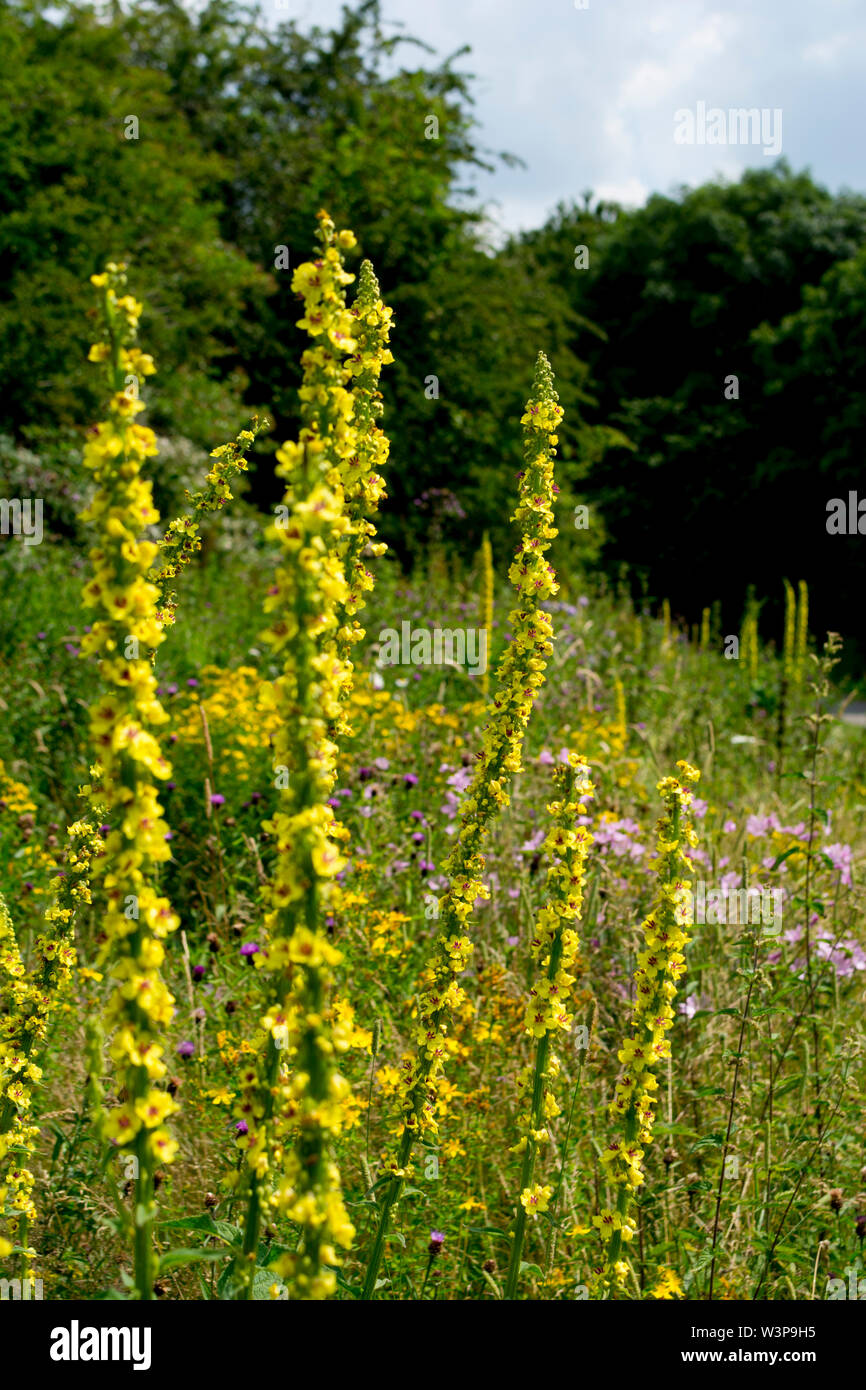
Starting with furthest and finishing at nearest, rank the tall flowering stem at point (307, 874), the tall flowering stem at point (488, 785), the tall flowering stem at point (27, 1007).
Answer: the tall flowering stem at point (488, 785), the tall flowering stem at point (27, 1007), the tall flowering stem at point (307, 874)

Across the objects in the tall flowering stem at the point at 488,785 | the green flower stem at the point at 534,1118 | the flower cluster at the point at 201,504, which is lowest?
the green flower stem at the point at 534,1118

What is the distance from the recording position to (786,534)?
874 inches

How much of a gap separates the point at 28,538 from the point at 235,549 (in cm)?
315

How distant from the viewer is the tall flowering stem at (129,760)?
4.68 feet

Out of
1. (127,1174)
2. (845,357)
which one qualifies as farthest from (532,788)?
(845,357)

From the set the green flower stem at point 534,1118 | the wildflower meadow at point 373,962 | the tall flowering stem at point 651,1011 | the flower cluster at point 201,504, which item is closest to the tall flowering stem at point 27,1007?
the wildflower meadow at point 373,962

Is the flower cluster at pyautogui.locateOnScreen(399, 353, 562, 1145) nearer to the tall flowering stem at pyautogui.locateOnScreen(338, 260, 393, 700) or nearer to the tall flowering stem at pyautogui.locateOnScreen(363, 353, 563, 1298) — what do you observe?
the tall flowering stem at pyautogui.locateOnScreen(363, 353, 563, 1298)

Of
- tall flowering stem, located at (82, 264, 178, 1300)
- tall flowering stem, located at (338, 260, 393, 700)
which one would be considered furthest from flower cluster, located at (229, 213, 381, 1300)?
tall flowering stem, located at (338, 260, 393, 700)

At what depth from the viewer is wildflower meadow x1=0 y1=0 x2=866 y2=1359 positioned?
4.77ft

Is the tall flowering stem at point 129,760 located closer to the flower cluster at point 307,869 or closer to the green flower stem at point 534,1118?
the flower cluster at point 307,869

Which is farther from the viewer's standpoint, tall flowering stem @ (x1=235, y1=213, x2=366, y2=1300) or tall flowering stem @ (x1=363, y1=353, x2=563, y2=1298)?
tall flowering stem @ (x1=363, y1=353, x2=563, y2=1298)

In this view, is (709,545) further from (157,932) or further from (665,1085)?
(157,932)


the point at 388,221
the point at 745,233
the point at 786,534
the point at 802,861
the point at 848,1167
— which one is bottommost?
the point at 848,1167

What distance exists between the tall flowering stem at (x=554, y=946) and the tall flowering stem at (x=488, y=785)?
0.51ft
